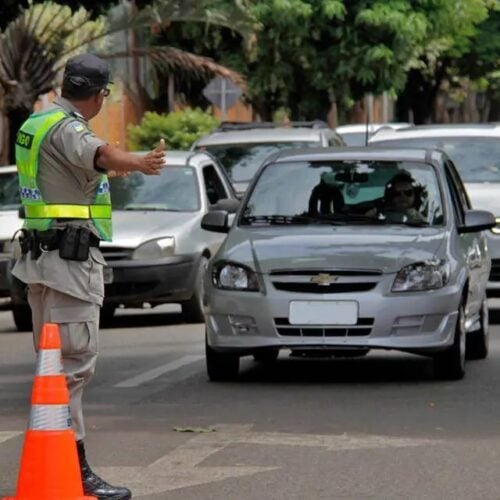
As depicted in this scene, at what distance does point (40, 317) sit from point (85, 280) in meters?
0.26

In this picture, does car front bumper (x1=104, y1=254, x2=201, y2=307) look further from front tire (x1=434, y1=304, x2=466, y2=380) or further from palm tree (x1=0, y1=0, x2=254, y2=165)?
palm tree (x1=0, y1=0, x2=254, y2=165)

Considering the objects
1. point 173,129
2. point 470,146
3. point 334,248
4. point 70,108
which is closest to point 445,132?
point 470,146

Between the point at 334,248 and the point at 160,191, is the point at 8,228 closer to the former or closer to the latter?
the point at 160,191

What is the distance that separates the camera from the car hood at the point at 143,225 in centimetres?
1709

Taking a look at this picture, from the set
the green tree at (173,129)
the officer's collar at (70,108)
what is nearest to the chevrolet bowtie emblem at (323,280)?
the officer's collar at (70,108)

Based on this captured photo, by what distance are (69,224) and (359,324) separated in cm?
429

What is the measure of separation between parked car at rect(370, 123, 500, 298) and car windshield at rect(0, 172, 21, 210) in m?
3.75

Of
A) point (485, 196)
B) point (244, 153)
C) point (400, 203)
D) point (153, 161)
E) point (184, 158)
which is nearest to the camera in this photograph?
point (153, 161)

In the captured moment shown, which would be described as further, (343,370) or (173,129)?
(173,129)

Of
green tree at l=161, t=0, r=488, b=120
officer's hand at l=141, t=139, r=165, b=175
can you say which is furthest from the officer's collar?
green tree at l=161, t=0, r=488, b=120

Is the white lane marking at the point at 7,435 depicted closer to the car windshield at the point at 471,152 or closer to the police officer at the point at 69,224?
the police officer at the point at 69,224

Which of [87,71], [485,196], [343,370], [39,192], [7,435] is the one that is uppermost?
[87,71]

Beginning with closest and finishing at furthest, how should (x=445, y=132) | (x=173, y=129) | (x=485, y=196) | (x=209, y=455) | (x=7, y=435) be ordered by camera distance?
(x=209, y=455) < (x=7, y=435) < (x=485, y=196) < (x=445, y=132) < (x=173, y=129)

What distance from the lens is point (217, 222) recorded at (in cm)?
1329
